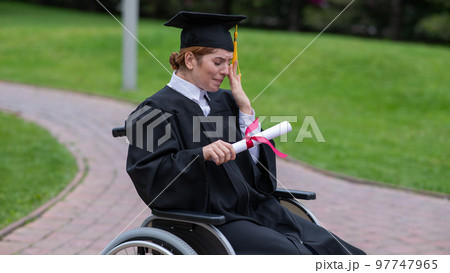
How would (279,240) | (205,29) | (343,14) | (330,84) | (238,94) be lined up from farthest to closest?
1. (343,14)
2. (330,84)
3. (238,94)
4. (205,29)
5. (279,240)

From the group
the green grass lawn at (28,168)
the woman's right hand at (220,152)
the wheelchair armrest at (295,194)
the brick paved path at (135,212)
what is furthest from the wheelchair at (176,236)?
the green grass lawn at (28,168)

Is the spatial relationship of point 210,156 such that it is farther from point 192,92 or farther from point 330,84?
point 330,84

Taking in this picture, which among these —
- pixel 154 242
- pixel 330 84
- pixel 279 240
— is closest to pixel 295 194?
pixel 279 240

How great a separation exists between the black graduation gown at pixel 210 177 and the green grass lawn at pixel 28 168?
247 cm

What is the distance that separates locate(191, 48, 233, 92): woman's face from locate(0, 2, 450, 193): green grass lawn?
420cm

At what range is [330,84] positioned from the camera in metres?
12.2

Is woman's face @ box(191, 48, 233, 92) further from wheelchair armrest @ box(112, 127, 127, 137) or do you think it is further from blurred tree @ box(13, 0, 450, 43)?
blurred tree @ box(13, 0, 450, 43)

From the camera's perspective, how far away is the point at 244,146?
229 centimetres

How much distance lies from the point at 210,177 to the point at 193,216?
0.25 meters

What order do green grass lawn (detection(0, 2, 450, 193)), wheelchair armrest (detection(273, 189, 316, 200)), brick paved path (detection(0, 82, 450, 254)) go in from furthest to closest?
green grass lawn (detection(0, 2, 450, 193)), brick paved path (detection(0, 82, 450, 254)), wheelchair armrest (detection(273, 189, 316, 200))

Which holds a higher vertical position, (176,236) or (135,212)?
(176,236)

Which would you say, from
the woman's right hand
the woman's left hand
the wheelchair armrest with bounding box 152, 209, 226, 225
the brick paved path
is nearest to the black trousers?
the wheelchair armrest with bounding box 152, 209, 226, 225

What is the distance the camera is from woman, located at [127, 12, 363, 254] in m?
2.32

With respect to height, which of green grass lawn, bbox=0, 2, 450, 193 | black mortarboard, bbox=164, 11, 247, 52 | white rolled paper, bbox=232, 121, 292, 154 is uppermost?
black mortarboard, bbox=164, 11, 247, 52
